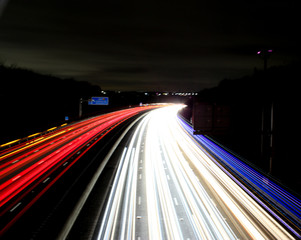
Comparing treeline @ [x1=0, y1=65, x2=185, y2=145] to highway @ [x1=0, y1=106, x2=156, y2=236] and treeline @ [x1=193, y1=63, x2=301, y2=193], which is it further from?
treeline @ [x1=193, y1=63, x2=301, y2=193]

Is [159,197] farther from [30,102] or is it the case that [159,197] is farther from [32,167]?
[30,102]

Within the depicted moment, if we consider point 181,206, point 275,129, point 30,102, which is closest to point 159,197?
point 181,206

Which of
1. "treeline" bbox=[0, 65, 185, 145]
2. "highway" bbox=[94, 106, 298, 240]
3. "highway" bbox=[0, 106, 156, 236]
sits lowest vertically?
"highway" bbox=[94, 106, 298, 240]

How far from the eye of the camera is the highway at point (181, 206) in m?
12.2

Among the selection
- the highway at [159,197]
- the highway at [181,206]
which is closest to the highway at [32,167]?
the highway at [159,197]

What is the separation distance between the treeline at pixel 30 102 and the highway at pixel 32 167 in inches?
226

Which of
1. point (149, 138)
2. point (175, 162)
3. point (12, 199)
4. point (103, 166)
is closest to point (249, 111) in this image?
point (149, 138)

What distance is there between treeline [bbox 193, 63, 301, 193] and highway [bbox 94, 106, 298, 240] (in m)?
5.07

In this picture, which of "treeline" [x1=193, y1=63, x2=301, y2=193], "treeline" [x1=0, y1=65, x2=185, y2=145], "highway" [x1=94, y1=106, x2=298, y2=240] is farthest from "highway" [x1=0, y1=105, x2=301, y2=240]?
"treeline" [x1=0, y1=65, x2=185, y2=145]

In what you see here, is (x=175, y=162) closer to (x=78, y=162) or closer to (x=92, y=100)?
(x=78, y=162)

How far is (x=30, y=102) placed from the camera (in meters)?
70.4

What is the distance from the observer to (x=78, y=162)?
82.4ft

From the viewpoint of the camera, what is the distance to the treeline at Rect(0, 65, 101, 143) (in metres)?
50.2

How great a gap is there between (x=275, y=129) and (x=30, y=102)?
220ft
